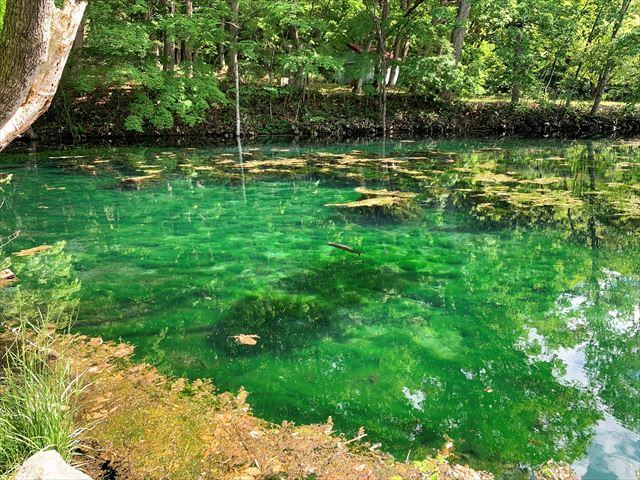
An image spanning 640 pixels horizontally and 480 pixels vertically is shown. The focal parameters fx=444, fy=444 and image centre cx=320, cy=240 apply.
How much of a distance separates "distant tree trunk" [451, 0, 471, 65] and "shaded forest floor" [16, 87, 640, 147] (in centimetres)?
262

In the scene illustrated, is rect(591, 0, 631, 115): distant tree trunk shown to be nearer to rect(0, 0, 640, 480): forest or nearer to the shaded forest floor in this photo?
the shaded forest floor

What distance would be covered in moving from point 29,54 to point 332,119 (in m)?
19.4

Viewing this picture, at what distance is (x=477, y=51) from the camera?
21.6 metres

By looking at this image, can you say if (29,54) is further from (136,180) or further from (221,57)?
(221,57)

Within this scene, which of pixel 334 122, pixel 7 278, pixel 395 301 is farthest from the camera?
pixel 334 122

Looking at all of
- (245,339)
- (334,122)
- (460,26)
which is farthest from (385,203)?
(460,26)

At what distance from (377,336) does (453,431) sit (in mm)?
1309

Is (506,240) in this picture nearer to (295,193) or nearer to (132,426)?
(295,193)

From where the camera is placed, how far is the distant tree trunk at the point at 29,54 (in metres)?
2.54

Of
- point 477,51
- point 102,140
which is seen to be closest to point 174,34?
point 102,140

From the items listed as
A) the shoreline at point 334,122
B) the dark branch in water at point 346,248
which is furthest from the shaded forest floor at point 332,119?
the dark branch in water at point 346,248

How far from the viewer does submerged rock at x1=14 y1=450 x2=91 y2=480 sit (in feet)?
5.94

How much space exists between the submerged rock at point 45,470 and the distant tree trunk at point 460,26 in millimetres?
20801

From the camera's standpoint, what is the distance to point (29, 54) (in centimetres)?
260
